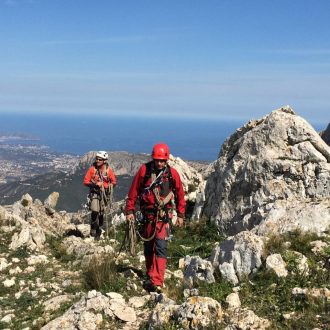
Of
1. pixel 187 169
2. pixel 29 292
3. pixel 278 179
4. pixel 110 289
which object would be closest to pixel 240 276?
pixel 110 289

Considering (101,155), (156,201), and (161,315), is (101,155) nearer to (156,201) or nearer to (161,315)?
(156,201)

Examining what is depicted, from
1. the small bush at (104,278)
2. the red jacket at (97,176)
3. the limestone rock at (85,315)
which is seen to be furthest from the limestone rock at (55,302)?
the red jacket at (97,176)

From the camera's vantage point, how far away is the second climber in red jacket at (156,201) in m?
9.20

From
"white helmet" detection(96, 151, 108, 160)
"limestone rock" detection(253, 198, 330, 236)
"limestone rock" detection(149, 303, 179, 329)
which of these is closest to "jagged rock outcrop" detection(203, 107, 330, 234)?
"limestone rock" detection(253, 198, 330, 236)

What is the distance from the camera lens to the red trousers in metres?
9.05

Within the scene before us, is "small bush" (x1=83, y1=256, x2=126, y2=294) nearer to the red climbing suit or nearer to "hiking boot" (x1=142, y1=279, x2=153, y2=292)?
"hiking boot" (x1=142, y1=279, x2=153, y2=292)

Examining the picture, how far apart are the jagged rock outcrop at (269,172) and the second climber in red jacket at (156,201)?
3.95m

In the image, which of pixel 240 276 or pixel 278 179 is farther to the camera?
pixel 278 179

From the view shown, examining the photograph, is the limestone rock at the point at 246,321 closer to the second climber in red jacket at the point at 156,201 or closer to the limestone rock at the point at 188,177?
the second climber in red jacket at the point at 156,201

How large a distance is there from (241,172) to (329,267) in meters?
7.10

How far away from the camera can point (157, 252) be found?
9250mm

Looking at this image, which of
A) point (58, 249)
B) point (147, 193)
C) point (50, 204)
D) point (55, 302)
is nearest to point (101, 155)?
point (58, 249)

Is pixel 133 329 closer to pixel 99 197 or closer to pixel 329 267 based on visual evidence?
pixel 329 267

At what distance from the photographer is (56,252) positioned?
13570mm
